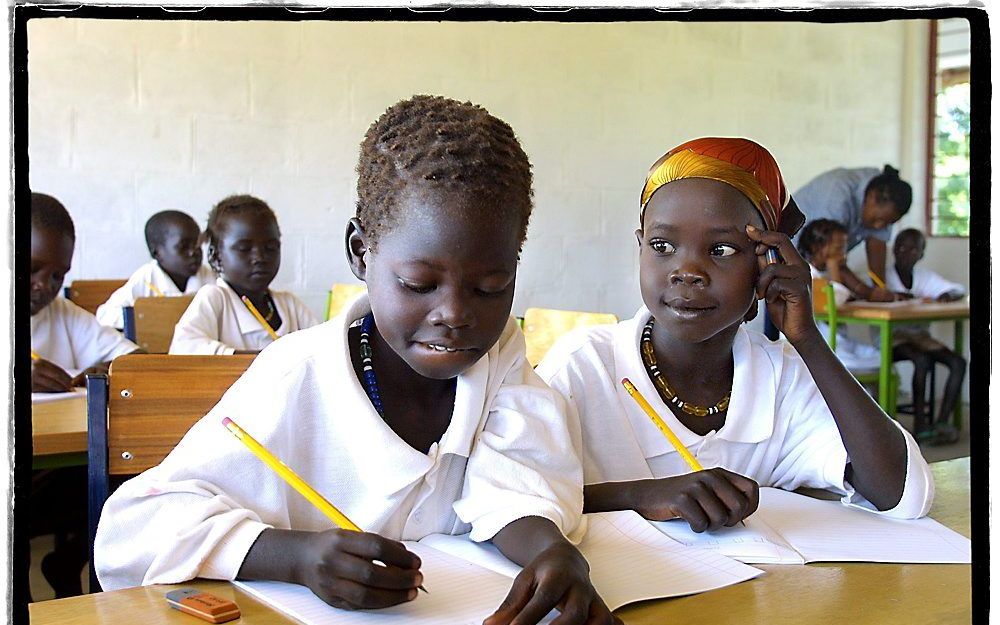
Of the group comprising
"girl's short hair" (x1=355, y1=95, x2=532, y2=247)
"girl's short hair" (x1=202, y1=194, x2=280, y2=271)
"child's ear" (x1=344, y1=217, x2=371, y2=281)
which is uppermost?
"girl's short hair" (x1=202, y1=194, x2=280, y2=271)

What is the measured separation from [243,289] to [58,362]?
678mm

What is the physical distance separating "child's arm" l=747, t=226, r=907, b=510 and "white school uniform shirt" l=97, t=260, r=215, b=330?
2.54 meters

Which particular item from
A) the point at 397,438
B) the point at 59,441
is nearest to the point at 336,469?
the point at 397,438

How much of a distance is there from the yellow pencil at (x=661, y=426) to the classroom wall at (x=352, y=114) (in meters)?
2.43

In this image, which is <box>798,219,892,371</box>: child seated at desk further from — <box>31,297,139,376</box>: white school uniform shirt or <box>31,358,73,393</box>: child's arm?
<box>31,358,73,393</box>: child's arm

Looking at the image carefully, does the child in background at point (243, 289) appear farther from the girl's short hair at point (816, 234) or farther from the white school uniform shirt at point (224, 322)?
the girl's short hair at point (816, 234)

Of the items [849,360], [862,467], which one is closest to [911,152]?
[849,360]

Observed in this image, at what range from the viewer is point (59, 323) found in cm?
253

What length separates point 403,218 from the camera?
0.89 m

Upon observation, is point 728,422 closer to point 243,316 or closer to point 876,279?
point 243,316

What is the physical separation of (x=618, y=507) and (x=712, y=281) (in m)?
0.29

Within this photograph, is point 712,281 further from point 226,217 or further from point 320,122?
point 320,122

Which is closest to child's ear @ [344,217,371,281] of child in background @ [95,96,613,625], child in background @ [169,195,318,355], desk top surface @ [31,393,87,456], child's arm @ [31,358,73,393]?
child in background @ [95,96,613,625]

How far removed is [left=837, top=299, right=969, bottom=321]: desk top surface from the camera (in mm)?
4004
